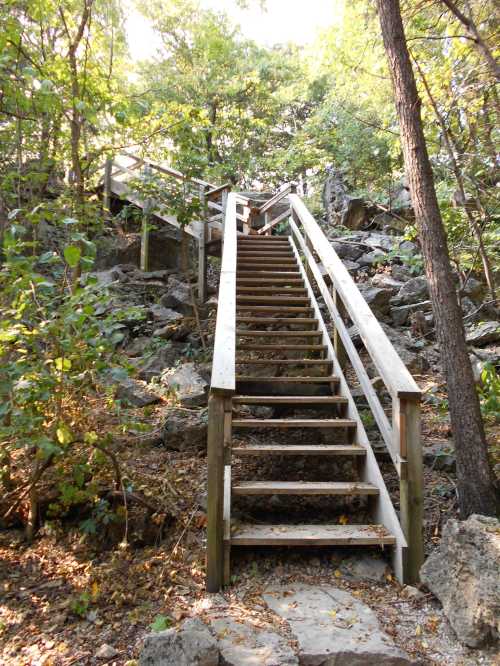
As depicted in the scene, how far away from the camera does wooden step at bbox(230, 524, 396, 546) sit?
2.59 metres

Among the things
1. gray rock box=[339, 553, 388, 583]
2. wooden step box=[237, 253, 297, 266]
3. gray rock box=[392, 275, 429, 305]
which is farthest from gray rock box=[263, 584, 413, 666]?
gray rock box=[392, 275, 429, 305]

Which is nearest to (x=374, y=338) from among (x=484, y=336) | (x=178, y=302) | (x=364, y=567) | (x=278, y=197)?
(x=364, y=567)

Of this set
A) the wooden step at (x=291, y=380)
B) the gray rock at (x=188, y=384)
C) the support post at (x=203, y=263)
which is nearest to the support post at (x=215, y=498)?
the wooden step at (x=291, y=380)

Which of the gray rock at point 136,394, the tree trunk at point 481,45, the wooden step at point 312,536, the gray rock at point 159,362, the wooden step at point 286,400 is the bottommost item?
the wooden step at point 312,536

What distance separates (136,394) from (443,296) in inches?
121

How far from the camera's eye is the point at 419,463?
8.16 ft

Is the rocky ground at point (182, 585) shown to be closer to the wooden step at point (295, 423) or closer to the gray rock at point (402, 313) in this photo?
the wooden step at point (295, 423)

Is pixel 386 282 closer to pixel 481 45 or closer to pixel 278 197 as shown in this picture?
pixel 278 197

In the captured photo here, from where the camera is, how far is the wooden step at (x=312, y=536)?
2592 millimetres

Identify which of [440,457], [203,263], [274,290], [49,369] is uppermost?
[203,263]

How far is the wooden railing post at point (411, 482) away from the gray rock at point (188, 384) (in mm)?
2208

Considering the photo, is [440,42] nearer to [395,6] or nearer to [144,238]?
[395,6]

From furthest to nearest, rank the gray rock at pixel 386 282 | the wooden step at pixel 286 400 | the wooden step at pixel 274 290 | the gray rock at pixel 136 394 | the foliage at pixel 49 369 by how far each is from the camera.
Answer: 1. the gray rock at pixel 386 282
2. the wooden step at pixel 274 290
3. the gray rock at pixel 136 394
4. the wooden step at pixel 286 400
5. the foliage at pixel 49 369

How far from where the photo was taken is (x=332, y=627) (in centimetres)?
216
